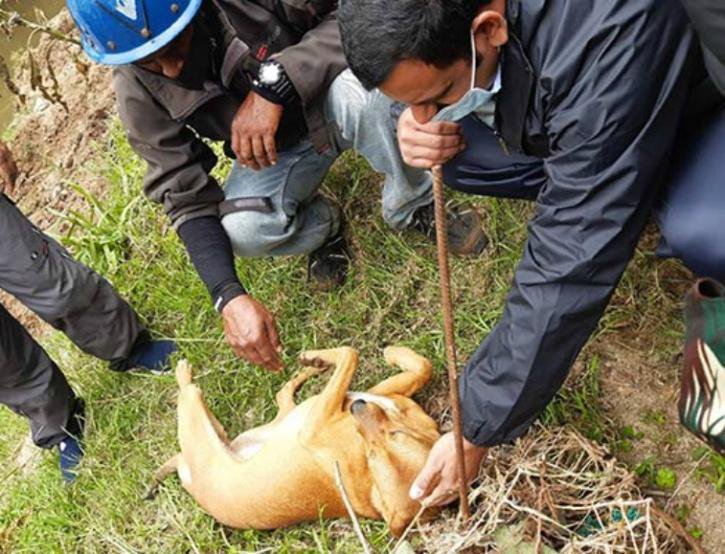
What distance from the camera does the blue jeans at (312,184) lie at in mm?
3148

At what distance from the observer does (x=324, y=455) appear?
2.95m

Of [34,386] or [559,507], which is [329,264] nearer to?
[34,386]

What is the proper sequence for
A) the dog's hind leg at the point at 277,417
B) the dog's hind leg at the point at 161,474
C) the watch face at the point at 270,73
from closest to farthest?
1. the watch face at the point at 270,73
2. the dog's hind leg at the point at 277,417
3. the dog's hind leg at the point at 161,474

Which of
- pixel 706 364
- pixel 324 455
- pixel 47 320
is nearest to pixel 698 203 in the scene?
pixel 706 364

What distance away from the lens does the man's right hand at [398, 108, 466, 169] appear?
2.69 m

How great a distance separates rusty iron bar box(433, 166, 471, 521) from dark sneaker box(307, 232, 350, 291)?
1324mm

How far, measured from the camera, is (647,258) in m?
3.15

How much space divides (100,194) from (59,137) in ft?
2.78

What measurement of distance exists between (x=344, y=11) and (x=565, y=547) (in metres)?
1.56

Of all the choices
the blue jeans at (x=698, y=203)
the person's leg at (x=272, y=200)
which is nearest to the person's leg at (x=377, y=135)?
the person's leg at (x=272, y=200)

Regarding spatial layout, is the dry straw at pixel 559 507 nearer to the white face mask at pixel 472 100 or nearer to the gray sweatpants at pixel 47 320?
the white face mask at pixel 472 100

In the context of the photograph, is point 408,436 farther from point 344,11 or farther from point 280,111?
point 344,11

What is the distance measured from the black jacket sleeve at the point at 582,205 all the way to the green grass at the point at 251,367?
646 millimetres

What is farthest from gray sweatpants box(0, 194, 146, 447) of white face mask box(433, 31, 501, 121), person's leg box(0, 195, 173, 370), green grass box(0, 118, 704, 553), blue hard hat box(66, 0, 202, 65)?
white face mask box(433, 31, 501, 121)
